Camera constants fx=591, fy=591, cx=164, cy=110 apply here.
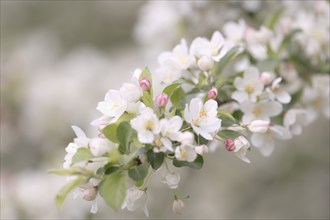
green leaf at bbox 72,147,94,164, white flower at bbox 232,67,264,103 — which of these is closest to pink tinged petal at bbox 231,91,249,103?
white flower at bbox 232,67,264,103

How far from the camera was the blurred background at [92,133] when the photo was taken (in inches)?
95.6

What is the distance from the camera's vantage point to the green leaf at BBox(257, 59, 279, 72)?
65.2 inches

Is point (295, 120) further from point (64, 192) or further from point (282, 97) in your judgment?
point (64, 192)

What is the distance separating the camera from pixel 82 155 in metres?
1.14

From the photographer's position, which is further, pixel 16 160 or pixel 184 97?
pixel 16 160

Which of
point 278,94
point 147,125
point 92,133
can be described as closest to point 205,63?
point 278,94

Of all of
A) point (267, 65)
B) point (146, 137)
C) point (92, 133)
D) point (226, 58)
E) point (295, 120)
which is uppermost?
point (146, 137)

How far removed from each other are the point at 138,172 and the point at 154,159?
0.13 ft

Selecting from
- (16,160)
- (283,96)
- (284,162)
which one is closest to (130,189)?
(283,96)

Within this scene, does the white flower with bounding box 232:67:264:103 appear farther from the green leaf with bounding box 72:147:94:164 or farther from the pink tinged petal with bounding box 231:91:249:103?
the green leaf with bounding box 72:147:94:164

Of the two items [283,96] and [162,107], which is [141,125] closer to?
[162,107]

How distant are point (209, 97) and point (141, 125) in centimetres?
21

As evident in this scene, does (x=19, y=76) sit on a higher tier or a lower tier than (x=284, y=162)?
higher

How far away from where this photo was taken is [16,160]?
9.00ft
